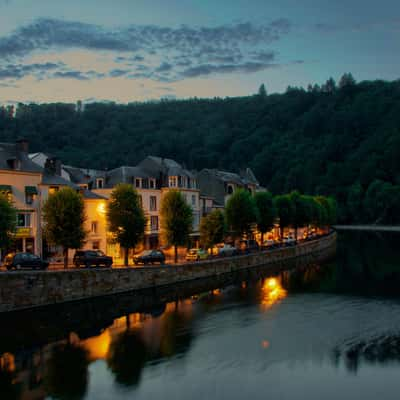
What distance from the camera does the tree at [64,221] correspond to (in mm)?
48812

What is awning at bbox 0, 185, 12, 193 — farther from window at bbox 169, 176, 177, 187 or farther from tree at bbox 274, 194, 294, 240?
tree at bbox 274, 194, 294, 240

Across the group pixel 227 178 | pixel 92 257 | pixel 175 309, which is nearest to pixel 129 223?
pixel 92 257

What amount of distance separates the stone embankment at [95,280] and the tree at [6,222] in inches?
188

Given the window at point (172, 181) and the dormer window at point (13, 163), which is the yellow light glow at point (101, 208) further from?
the window at point (172, 181)

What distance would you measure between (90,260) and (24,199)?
31.6ft

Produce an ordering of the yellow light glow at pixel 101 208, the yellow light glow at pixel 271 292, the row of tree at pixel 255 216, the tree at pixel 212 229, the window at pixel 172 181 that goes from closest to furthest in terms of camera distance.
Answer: the yellow light glow at pixel 271 292
the yellow light glow at pixel 101 208
the tree at pixel 212 229
the row of tree at pixel 255 216
the window at pixel 172 181

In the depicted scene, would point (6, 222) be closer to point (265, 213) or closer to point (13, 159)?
point (13, 159)

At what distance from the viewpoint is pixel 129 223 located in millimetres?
54688

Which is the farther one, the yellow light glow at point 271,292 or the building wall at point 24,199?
the building wall at point 24,199

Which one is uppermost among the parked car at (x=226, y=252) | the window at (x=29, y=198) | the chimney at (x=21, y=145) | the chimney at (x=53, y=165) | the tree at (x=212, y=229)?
the chimney at (x=21, y=145)

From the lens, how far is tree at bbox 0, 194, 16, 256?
42.7 metres

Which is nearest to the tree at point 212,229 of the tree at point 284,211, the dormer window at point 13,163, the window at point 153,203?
the window at point 153,203

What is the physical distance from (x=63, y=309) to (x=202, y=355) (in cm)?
1412

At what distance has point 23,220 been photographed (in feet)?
172
